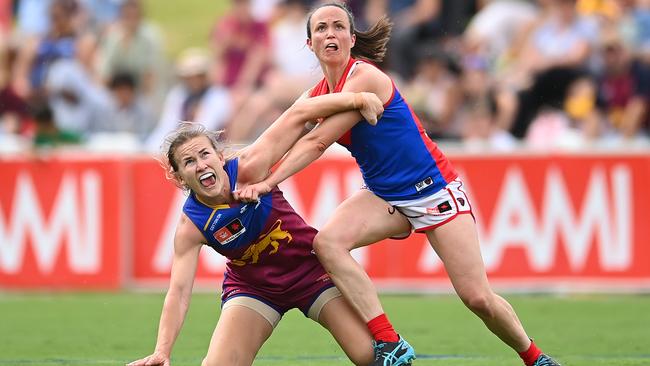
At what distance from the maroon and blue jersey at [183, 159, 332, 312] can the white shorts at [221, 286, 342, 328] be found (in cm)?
3

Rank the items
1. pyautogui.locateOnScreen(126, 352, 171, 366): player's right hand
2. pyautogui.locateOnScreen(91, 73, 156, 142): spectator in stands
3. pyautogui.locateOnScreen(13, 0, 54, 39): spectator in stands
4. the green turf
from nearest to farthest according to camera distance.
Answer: pyautogui.locateOnScreen(126, 352, 171, 366): player's right hand, pyautogui.locateOnScreen(91, 73, 156, 142): spectator in stands, pyautogui.locateOnScreen(13, 0, 54, 39): spectator in stands, the green turf

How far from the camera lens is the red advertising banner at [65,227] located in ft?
41.4

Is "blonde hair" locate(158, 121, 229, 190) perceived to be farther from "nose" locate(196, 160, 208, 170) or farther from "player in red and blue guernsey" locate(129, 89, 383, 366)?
"nose" locate(196, 160, 208, 170)

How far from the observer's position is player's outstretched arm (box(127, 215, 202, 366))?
20.7ft

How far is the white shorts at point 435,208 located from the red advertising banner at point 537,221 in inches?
207

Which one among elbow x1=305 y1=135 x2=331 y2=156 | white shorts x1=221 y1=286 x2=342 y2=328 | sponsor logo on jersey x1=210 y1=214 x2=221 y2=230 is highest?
elbow x1=305 y1=135 x2=331 y2=156

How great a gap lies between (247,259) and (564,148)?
19.7 ft

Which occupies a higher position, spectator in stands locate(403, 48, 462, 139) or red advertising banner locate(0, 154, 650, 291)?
spectator in stands locate(403, 48, 462, 139)

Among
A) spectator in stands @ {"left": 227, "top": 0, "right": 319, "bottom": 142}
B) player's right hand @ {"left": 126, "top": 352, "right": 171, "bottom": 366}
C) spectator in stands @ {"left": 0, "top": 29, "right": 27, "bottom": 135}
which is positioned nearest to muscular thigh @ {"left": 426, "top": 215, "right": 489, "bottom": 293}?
player's right hand @ {"left": 126, "top": 352, "right": 171, "bottom": 366}

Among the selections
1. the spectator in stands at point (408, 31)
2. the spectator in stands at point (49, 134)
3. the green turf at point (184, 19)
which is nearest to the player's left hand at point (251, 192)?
the spectator in stands at point (49, 134)

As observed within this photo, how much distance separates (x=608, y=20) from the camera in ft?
47.3

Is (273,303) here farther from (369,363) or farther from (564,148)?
(564,148)

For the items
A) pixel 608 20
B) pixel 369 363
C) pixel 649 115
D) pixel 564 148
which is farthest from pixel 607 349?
pixel 608 20

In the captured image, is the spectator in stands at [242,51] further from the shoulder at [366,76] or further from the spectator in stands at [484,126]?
the shoulder at [366,76]
